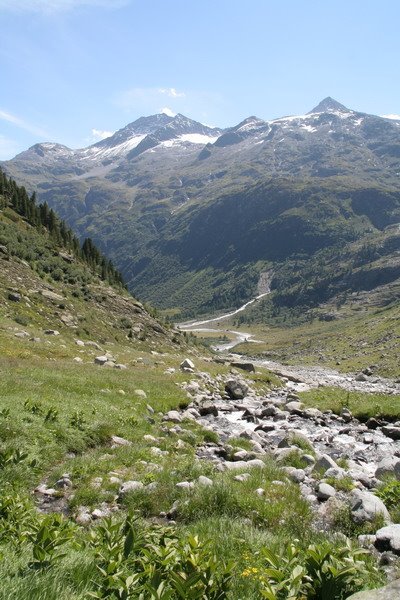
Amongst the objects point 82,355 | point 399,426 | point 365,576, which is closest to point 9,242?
point 82,355

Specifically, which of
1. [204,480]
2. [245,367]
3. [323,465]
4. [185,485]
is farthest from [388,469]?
[245,367]

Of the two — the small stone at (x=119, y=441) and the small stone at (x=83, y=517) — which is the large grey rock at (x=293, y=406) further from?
the small stone at (x=83, y=517)

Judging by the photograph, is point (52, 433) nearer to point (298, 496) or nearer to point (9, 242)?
point (298, 496)

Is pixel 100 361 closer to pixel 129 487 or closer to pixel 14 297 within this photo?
pixel 14 297

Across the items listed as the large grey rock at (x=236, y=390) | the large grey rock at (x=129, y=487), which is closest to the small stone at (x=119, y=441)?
the large grey rock at (x=129, y=487)

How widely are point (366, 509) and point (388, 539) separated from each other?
Answer: 4.11 feet

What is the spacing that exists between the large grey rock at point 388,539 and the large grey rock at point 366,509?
828 mm

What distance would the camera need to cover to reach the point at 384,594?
4.31 m

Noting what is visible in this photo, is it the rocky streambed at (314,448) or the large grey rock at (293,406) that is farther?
the large grey rock at (293,406)

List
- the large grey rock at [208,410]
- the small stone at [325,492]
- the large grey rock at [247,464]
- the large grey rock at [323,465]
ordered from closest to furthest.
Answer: the small stone at [325,492], the large grey rock at [247,464], the large grey rock at [323,465], the large grey rock at [208,410]

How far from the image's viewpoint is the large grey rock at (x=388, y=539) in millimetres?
7138

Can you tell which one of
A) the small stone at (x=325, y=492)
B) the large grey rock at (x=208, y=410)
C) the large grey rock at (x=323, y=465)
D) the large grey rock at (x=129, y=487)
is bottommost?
the large grey rock at (x=208, y=410)

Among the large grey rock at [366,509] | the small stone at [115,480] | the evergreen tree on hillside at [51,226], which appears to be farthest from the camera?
the evergreen tree on hillside at [51,226]

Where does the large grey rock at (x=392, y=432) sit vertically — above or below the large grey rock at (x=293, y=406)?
above
